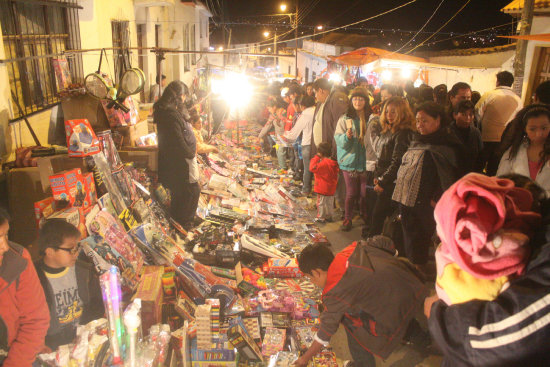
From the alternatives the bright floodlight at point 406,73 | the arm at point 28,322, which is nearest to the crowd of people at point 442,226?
the arm at point 28,322

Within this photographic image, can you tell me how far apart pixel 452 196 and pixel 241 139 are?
10.5m

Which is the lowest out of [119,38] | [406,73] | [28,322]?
[28,322]

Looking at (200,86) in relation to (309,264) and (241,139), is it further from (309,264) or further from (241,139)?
(309,264)

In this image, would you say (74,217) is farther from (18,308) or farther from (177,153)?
(177,153)

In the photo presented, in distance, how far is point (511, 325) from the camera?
1.11m

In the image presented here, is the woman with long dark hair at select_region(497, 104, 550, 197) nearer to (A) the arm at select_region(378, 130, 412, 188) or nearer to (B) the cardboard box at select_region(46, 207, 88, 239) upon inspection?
(A) the arm at select_region(378, 130, 412, 188)

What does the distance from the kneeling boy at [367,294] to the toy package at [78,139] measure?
2.70 meters

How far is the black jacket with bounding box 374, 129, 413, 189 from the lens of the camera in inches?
185

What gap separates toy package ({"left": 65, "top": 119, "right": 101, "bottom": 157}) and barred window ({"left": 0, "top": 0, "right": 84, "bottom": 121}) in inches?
37.9

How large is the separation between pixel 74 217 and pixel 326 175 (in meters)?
3.82

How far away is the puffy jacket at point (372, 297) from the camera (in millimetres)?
2516

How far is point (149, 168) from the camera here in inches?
222

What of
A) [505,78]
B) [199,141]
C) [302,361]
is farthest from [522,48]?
[302,361]

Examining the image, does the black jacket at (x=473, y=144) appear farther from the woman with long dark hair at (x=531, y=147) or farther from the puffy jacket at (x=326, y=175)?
the puffy jacket at (x=326, y=175)
